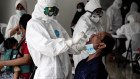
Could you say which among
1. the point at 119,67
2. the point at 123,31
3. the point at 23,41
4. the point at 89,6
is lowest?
the point at 119,67

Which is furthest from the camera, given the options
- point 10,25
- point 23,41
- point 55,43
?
point 10,25

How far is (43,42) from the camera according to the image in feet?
5.31

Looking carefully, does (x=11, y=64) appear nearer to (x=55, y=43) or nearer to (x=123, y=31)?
(x=55, y=43)

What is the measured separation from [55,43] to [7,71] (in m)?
0.86

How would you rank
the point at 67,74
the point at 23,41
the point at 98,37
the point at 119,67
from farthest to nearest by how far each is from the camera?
1. the point at 119,67
2. the point at 23,41
3. the point at 67,74
4. the point at 98,37

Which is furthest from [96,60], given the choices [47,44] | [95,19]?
[95,19]

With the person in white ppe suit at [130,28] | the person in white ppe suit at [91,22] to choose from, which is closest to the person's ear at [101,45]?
the person in white ppe suit at [91,22]

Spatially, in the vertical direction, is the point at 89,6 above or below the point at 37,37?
above

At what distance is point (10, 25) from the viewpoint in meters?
3.50

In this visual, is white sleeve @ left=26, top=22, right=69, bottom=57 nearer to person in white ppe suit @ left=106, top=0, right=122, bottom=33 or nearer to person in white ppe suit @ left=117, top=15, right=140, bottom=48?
person in white ppe suit @ left=117, top=15, right=140, bottom=48

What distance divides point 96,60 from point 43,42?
1.37 ft

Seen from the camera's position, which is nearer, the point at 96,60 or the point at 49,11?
the point at 96,60

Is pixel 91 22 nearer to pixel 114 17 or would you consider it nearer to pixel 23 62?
pixel 23 62

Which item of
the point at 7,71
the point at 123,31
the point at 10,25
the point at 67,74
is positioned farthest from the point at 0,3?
the point at 67,74
